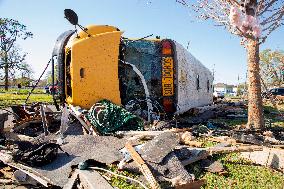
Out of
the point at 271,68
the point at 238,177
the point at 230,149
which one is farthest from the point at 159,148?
the point at 271,68

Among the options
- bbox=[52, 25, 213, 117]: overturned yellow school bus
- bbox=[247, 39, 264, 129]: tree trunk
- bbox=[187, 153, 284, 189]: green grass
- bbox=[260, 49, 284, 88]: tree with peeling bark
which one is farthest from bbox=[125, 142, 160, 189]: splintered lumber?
bbox=[260, 49, 284, 88]: tree with peeling bark

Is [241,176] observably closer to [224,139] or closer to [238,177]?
[238,177]

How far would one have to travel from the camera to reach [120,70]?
38.2 feet

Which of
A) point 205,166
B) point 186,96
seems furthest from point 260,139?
point 186,96

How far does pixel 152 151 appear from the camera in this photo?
5980mm

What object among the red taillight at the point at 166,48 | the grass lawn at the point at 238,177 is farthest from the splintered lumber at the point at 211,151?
the red taillight at the point at 166,48

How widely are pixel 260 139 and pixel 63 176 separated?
510cm

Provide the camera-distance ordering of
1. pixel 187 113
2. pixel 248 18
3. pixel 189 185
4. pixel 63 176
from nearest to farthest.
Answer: pixel 189 185 → pixel 63 176 → pixel 248 18 → pixel 187 113

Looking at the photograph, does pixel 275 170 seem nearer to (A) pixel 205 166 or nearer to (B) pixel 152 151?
(A) pixel 205 166

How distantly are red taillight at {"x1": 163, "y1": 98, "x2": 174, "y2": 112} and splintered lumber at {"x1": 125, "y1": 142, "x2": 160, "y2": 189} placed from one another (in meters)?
6.43

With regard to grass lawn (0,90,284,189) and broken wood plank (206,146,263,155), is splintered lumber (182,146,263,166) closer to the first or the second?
broken wood plank (206,146,263,155)

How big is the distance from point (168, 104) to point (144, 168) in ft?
25.0

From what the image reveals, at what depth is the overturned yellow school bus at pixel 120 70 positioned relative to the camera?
10500mm

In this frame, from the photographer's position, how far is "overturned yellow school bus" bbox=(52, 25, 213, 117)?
1050 centimetres
